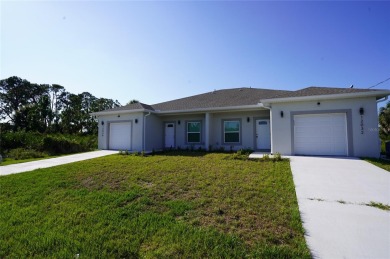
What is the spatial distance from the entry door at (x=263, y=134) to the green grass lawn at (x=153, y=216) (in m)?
6.61

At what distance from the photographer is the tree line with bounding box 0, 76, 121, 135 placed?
26.3 metres

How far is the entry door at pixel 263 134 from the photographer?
12.7 m

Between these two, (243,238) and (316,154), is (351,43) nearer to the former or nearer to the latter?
(316,154)

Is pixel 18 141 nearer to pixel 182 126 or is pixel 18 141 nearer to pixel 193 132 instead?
pixel 182 126

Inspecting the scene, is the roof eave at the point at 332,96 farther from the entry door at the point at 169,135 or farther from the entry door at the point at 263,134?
the entry door at the point at 169,135

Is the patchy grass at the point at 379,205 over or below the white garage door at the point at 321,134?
below

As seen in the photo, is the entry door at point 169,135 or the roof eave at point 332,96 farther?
the entry door at point 169,135

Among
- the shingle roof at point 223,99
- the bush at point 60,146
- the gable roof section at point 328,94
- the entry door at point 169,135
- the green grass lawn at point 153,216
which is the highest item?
the shingle roof at point 223,99

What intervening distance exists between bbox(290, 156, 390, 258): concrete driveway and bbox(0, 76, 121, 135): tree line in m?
28.5

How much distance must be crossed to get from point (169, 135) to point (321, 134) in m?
10.1

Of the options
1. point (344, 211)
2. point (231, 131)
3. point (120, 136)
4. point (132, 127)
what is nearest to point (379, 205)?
point (344, 211)

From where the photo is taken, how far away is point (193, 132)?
14.7 metres

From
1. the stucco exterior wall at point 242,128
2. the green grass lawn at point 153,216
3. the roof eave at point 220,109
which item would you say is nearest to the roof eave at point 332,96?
the roof eave at point 220,109

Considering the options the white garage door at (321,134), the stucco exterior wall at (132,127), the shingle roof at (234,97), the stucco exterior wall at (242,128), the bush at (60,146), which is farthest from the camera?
the stucco exterior wall at (132,127)
